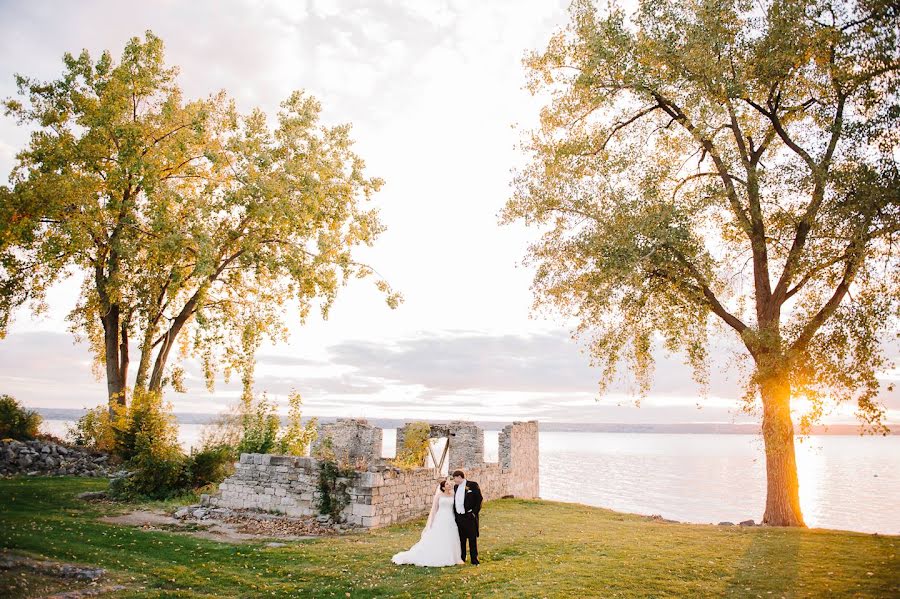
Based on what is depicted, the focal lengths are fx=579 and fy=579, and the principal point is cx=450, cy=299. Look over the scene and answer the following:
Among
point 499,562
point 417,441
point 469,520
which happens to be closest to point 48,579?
point 469,520

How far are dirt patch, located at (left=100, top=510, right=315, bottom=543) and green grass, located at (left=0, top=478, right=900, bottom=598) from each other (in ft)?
1.79

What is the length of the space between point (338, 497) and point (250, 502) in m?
2.69

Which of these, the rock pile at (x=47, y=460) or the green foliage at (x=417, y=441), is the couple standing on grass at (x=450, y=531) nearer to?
the green foliage at (x=417, y=441)

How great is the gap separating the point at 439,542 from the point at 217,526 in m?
6.05

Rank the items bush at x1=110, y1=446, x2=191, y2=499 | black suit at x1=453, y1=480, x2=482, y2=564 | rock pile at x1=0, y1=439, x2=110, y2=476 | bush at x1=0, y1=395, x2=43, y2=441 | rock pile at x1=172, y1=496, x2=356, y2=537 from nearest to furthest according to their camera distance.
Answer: black suit at x1=453, y1=480, x2=482, y2=564 → rock pile at x1=172, y1=496, x2=356, y2=537 → bush at x1=110, y1=446, x2=191, y2=499 → rock pile at x1=0, y1=439, x2=110, y2=476 → bush at x1=0, y1=395, x2=43, y2=441

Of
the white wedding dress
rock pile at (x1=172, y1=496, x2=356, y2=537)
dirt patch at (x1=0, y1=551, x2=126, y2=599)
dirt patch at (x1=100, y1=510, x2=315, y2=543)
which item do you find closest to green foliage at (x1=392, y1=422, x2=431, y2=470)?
rock pile at (x1=172, y1=496, x2=356, y2=537)

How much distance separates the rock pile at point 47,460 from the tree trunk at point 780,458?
67.4ft

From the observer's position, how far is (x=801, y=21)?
47.4ft

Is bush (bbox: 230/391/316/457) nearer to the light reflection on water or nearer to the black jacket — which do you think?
the black jacket

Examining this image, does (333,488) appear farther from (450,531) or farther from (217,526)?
(450,531)

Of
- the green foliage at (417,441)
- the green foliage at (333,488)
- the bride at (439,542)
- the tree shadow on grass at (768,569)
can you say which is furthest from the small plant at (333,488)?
the green foliage at (417,441)

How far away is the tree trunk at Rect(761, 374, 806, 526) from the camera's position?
48.1 feet

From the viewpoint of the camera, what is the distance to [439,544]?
10430 millimetres

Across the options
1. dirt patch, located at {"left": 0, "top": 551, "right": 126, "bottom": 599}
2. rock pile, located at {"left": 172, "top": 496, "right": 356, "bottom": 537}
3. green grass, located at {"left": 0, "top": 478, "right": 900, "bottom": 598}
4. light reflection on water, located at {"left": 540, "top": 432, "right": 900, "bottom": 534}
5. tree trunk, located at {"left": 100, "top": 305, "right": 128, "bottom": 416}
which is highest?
tree trunk, located at {"left": 100, "top": 305, "right": 128, "bottom": 416}
